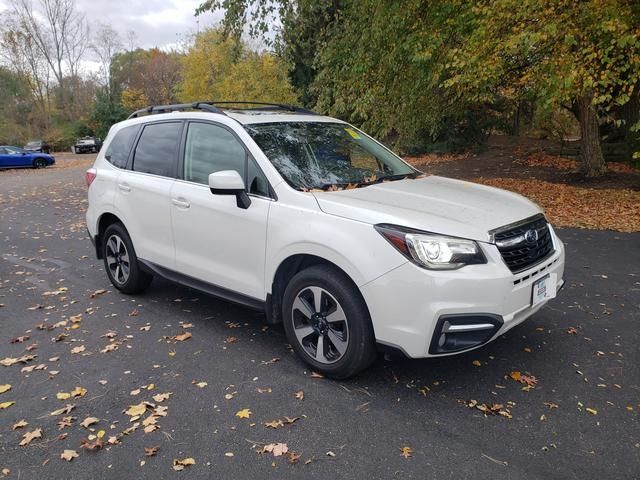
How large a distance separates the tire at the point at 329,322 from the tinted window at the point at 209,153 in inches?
42.9

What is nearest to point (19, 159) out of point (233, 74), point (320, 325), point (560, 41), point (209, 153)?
point (233, 74)

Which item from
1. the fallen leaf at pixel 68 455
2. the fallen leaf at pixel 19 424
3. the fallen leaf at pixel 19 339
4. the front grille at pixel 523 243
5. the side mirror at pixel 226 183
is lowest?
the fallen leaf at pixel 19 339

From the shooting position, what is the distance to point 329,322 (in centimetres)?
351

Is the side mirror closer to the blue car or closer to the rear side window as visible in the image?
the rear side window

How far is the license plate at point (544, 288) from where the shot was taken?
11.2 feet

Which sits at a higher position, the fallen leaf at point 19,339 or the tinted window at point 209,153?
the tinted window at point 209,153

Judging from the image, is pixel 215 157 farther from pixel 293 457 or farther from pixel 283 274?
pixel 293 457

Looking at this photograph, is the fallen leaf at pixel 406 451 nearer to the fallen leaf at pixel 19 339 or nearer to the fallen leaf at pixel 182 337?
the fallen leaf at pixel 182 337

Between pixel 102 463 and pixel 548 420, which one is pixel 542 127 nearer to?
pixel 548 420

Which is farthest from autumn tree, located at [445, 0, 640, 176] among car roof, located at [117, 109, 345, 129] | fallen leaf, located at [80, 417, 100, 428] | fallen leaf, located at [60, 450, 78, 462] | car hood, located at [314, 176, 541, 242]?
fallen leaf, located at [60, 450, 78, 462]

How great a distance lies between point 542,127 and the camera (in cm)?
2242

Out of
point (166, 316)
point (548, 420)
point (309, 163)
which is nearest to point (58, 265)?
point (166, 316)

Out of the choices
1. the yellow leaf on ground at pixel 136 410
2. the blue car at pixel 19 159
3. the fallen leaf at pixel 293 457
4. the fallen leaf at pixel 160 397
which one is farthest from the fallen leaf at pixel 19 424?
the blue car at pixel 19 159

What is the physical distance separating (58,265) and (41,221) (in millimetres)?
4416
